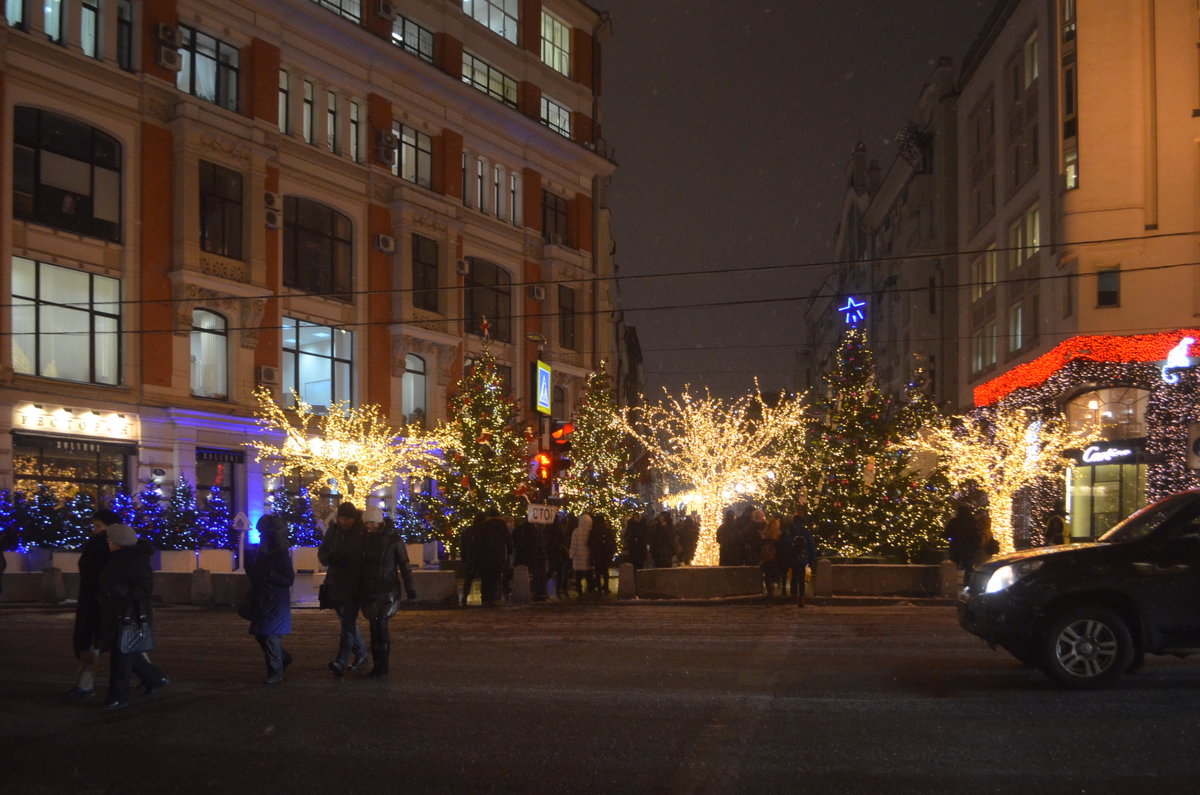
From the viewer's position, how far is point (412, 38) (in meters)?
45.0

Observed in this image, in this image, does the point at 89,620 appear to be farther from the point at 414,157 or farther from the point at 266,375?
the point at 414,157

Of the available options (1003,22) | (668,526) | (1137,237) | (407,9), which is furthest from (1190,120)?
(407,9)

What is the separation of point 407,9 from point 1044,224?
22.7 m

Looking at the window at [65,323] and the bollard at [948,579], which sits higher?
the window at [65,323]

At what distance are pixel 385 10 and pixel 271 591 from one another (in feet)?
114

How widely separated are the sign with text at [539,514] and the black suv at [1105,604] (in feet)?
44.2

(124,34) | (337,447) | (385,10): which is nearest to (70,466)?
(337,447)

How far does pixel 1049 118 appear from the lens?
37.0 metres

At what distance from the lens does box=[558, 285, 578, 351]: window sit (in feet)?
172

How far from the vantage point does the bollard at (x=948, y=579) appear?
23719 millimetres

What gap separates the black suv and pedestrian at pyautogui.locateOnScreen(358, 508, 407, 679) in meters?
5.57

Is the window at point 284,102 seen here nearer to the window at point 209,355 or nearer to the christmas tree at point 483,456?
the window at point 209,355

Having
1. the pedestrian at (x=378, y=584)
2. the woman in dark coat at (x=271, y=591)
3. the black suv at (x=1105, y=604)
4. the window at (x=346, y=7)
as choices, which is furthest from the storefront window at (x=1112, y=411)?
the woman in dark coat at (x=271, y=591)

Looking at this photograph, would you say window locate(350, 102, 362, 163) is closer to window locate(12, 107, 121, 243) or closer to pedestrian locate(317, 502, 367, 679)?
window locate(12, 107, 121, 243)
